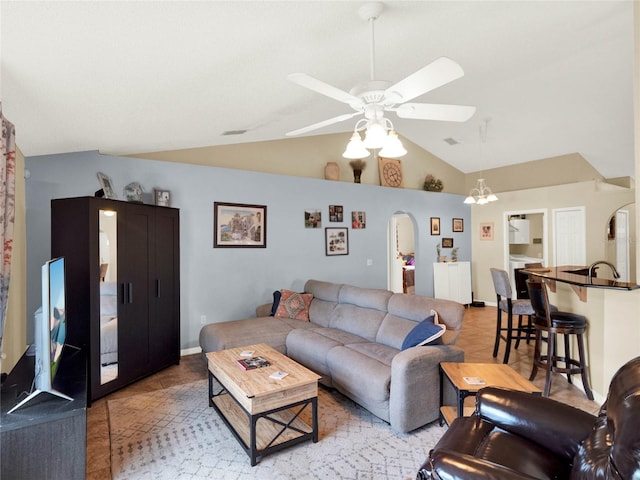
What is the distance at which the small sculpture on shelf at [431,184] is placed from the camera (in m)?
7.11

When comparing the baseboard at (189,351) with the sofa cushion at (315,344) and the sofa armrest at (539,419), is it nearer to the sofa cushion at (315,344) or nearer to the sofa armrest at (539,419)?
the sofa cushion at (315,344)

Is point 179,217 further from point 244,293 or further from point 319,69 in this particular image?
point 319,69

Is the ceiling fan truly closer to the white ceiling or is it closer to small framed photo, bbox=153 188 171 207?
the white ceiling

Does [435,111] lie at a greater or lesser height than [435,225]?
greater

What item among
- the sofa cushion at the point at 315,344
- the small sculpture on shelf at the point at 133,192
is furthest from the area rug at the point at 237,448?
the small sculpture on shelf at the point at 133,192

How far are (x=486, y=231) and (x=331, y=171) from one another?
3.82m

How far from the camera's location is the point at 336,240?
18.9 ft

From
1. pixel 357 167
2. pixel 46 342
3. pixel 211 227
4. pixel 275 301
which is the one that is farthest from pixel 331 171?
pixel 46 342

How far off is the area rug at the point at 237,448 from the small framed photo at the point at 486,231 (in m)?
5.58

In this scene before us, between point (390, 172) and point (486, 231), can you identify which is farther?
point (486, 231)

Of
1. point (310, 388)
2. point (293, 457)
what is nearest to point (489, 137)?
point (310, 388)

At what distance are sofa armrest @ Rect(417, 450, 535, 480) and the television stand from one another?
70.5 inches

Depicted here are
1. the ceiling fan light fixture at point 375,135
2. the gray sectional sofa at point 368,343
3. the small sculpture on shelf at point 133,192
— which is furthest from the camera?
the small sculpture on shelf at point 133,192

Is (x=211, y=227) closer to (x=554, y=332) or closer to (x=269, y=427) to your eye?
(x=269, y=427)
